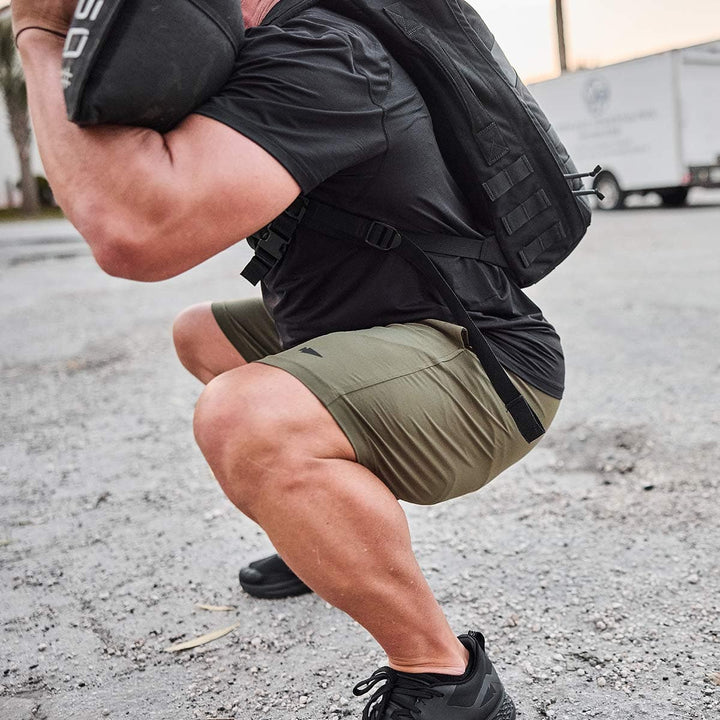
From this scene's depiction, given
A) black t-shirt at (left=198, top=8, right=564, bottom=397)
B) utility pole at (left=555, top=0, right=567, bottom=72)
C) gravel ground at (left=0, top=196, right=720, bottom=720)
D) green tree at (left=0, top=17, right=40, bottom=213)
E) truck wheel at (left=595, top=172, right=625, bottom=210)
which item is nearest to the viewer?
black t-shirt at (left=198, top=8, right=564, bottom=397)

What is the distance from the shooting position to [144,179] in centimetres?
146

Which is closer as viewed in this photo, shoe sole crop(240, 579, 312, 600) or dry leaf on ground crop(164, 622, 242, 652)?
dry leaf on ground crop(164, 622, 242, 652)

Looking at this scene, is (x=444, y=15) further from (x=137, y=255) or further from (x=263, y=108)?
(x=137, y=255)

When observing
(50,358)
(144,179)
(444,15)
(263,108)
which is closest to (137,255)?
(144,179)

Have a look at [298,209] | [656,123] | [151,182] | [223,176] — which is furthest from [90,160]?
[656,123]

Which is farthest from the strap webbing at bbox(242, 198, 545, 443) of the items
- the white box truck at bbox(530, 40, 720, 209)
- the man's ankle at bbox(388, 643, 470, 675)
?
the white box truck at bbox(530, 40, 720, 209)

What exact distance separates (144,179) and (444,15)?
0.70 meters

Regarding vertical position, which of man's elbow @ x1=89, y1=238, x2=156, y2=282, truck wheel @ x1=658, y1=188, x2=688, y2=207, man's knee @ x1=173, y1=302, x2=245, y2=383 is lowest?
truck wheel @ x1=658, y1=188, x2=688, y2=207

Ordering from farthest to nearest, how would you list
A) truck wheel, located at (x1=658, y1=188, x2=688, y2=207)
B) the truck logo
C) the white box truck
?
the truck logo < truck wheel, located at (x1=658, y1=188, x2=688, y2=207) < the white box truck

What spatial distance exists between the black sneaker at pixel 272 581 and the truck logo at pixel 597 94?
16549mm

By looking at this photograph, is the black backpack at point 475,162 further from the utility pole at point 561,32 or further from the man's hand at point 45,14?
the utility pole at point 561,32

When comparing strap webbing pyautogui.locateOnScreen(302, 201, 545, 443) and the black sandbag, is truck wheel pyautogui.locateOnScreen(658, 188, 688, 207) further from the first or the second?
the black sandbag

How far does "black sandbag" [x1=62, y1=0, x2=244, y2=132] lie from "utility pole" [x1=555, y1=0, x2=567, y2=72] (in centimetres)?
2205

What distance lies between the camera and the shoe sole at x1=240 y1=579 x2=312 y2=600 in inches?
101
